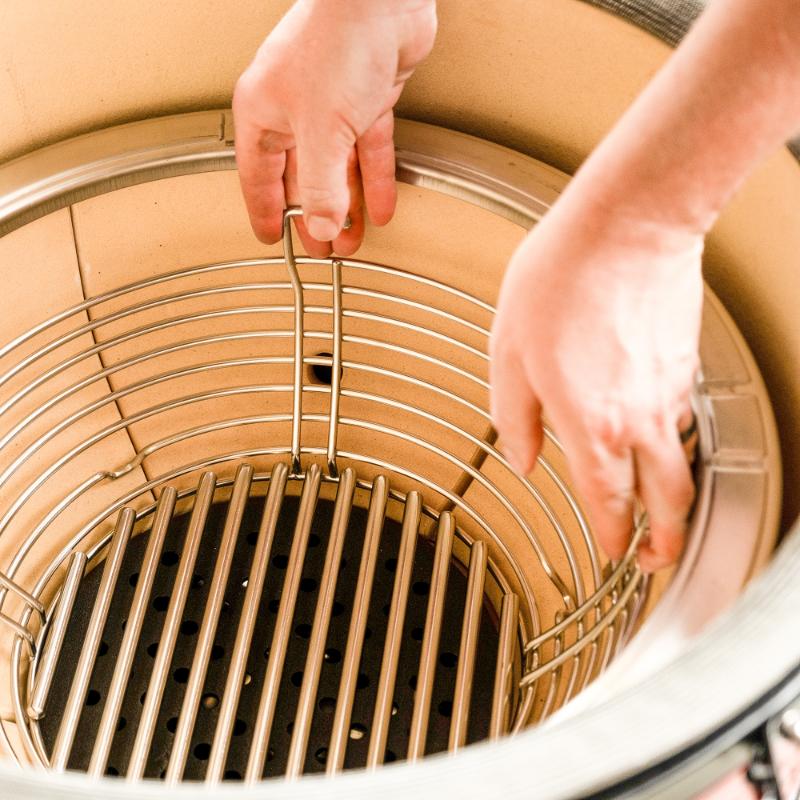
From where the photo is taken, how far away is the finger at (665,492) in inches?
20.1

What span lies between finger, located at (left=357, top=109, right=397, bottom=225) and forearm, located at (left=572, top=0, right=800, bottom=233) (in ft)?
0.89

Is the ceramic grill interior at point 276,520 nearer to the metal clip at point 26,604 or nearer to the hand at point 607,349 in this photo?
the metal clip at point 26,604

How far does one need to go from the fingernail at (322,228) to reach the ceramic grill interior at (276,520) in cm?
7

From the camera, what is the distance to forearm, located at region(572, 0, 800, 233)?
436mm

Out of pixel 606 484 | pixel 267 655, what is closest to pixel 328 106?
pixel 606 484

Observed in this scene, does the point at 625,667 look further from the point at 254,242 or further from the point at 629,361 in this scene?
the point at 254,242

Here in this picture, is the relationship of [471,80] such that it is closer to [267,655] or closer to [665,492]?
[665,492]

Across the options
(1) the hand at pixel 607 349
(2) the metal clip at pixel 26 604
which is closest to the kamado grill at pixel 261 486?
(2) the metal clip at pixel 26 604

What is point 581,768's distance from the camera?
368 millimetres

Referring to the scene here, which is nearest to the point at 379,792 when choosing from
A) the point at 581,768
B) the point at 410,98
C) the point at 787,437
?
the point at 581,768

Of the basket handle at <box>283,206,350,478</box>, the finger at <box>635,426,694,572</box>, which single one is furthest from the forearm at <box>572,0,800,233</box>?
the basket handle at <box>283,206,350,478</box>

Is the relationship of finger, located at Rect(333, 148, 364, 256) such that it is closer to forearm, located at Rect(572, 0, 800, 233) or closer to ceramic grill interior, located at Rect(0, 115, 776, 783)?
ceramic grill interior, located at Rect(0, 115, 776, 783)

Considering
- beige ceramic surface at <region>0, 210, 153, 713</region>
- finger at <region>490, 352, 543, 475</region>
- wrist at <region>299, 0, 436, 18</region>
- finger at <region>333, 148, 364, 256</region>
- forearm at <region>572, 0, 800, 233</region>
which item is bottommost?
finger at <region>490, 352, 543, 475</region>

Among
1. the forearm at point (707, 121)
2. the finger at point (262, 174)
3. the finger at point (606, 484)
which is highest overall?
the finger at point (262, 174)
